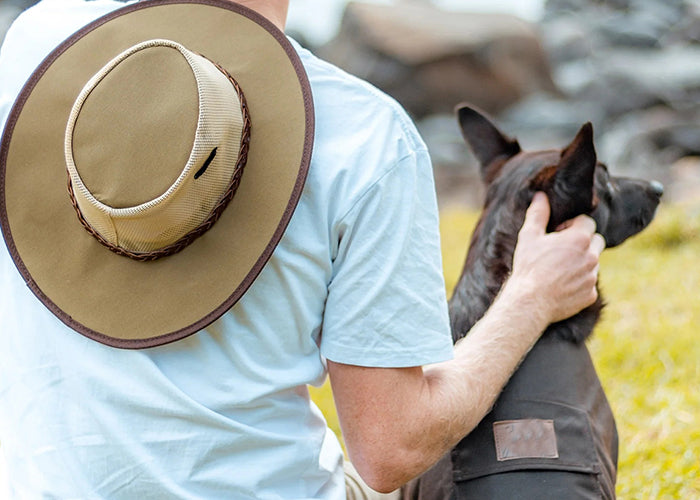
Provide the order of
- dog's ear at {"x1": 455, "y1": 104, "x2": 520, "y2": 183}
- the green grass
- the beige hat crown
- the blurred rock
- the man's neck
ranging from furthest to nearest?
the blurred rock → the green grass → dog's ear at {"x1": 455, "y1": 104, "x2": 520, "y2": 183} → the man's neck → the beige hat crown

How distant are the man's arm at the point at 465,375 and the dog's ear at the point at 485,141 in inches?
20.2

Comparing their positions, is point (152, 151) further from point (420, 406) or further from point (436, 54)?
point (436, 54)

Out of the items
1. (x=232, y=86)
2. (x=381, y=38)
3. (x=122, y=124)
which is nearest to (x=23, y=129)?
(x=122, y=124)

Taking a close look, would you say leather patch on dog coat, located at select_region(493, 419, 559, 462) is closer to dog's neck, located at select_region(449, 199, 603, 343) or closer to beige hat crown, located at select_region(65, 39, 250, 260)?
dog's neck, located at select_region(449, 199, 603, 343)

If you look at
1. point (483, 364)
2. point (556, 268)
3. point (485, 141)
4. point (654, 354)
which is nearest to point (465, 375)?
point (483, 364)

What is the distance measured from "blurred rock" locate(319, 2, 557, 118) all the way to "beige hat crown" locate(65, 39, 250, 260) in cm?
1332

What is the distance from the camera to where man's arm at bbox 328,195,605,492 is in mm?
1727

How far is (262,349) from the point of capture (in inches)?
66.2

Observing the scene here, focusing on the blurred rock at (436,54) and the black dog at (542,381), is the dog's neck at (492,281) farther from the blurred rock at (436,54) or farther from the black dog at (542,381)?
the blurred rock at (436,54)

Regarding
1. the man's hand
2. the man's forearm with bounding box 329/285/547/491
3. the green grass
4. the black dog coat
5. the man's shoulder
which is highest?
the man's shoulder

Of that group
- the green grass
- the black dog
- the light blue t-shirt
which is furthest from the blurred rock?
the light blue t-shirt

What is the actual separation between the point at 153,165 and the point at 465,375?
84cm

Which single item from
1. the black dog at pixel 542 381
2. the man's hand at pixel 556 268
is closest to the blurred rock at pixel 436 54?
the black dog at pixel 542 381

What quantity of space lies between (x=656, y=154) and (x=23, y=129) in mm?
12031
